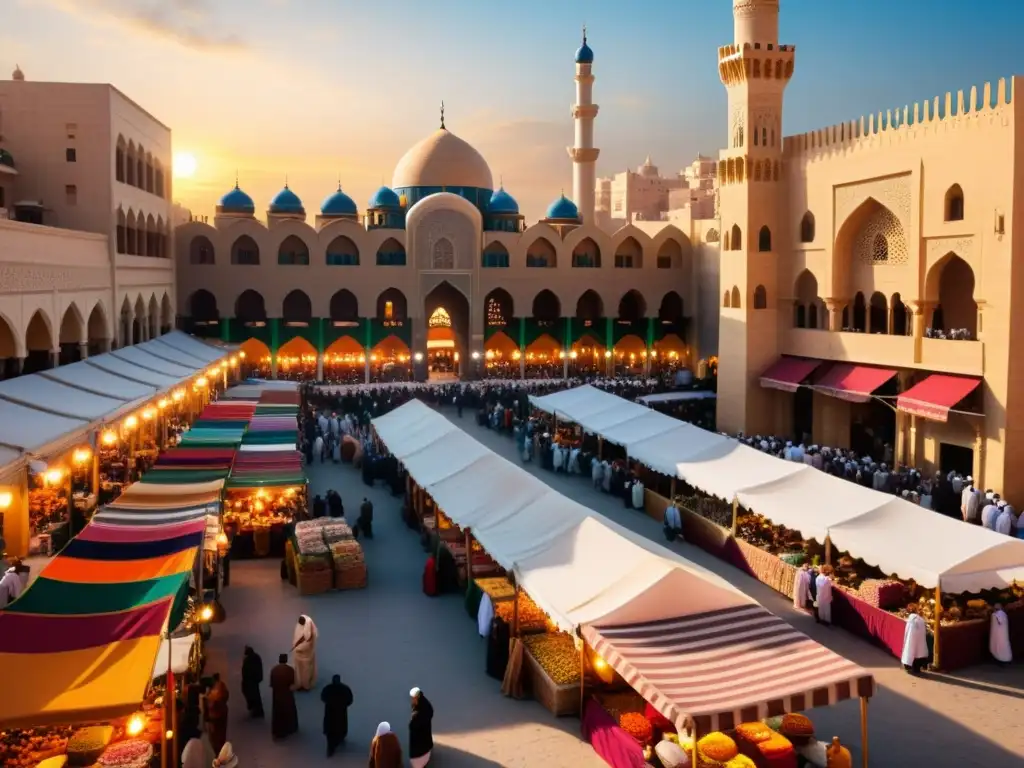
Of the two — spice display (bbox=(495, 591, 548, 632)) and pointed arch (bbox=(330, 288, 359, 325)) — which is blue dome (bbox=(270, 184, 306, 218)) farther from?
spice display (bbox=(495, 591, 548, 632))

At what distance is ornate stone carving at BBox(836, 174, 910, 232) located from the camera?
20.5m

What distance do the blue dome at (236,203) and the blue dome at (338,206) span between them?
119 inches

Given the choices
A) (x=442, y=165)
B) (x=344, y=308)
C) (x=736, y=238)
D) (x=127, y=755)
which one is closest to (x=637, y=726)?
(x=127, y=755)

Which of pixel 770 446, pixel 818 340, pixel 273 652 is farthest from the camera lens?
pixel 818 340

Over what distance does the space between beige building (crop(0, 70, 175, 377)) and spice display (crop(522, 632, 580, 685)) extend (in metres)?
11.3

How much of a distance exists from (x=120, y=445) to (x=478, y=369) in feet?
58.3

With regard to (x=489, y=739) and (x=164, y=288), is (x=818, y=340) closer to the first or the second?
(x=489, y=739)

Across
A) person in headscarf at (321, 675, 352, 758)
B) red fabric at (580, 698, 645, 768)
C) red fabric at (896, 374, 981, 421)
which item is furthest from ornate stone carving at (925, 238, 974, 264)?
person in headscarf at (321, 675, 352, 758)

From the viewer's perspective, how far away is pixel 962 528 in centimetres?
1098

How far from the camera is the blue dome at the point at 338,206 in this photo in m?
39.2

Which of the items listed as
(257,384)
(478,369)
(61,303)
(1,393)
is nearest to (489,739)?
(1,393)

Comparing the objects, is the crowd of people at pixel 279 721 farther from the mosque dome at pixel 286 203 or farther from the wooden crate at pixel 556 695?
the mosque dome at pixel 286 203

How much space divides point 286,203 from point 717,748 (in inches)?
1419

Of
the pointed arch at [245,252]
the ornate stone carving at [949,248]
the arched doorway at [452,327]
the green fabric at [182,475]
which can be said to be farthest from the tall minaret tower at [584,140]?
the green fabric at [182,475]
